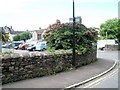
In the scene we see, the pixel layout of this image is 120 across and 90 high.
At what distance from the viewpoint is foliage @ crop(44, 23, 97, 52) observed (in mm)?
19969

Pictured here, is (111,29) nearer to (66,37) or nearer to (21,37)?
(21,37)

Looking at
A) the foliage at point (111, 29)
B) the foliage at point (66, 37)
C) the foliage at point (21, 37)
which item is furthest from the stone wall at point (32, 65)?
the foliage at point (21, 37)

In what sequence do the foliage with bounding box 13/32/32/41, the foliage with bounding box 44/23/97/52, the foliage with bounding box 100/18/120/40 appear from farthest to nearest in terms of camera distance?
the foliage with bounding box 13/32/32/41 < the foliage with bounding box 100/18/120/40 < the foliage with bounding box 44/23/97/52

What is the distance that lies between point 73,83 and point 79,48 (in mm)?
8191

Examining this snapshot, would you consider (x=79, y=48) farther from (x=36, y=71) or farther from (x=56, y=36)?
(x=36, y=71)

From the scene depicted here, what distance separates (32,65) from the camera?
1380cm

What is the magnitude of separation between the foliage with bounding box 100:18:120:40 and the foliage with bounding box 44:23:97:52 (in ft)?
156

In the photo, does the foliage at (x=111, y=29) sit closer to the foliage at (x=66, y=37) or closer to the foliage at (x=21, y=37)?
the foliage at (x=21, y=37)

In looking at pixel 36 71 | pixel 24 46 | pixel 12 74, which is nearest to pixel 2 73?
pixel 12 74

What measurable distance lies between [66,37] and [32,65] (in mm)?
6605

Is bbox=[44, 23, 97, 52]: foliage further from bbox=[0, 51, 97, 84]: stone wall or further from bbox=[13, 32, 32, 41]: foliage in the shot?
bbox=[13, 32, 32, 41]: foliage

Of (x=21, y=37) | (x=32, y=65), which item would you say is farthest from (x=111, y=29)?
(x=32, y=65)

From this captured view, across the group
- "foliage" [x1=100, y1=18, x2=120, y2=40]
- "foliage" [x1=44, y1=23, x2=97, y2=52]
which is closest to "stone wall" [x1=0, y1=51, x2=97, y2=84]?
"foliage" [x1=44, y1=23, x2=97, y2=52]

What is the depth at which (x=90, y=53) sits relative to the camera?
2248 centimetres
